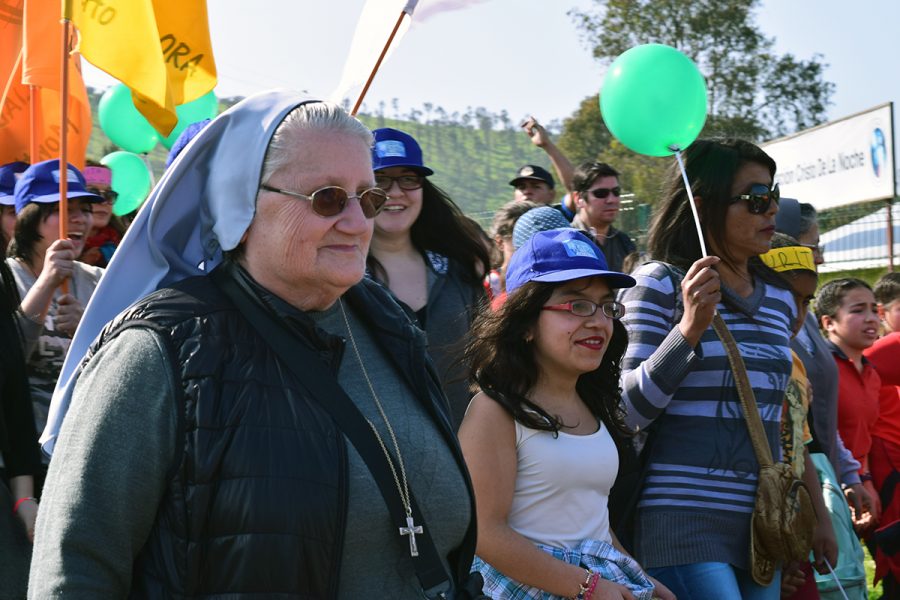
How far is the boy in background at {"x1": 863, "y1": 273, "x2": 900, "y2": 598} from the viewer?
6.09m

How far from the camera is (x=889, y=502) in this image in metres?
6.39

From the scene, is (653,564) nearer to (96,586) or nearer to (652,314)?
(652,314)

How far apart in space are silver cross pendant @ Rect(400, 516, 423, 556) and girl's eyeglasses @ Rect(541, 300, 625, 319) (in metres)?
1.44

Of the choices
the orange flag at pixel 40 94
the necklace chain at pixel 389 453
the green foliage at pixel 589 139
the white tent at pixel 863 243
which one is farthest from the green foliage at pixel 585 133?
the necklace chain at pixel 389 453

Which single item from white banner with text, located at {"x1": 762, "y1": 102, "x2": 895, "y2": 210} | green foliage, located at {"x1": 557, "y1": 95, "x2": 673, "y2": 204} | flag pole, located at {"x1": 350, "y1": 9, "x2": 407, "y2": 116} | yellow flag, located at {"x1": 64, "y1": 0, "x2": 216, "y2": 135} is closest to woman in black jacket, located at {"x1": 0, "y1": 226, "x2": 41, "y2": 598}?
yellow flag, located at {"x1": 64, "y1": 0, "x2": 216, "y2": 135}

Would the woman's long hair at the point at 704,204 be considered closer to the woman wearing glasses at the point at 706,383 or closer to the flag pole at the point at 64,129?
the woman wearing glasses at the point at 706,383

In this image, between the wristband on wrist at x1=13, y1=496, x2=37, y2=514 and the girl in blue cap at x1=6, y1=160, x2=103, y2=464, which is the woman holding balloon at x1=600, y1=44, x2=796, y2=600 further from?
the girl in blue cap at x1=6, y1=160, x2=103, y2=464

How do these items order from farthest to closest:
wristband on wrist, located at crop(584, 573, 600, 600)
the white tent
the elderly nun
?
the white tent < wristband on wrist, located at crop(584, 573, 600, 600) < the elderly nun

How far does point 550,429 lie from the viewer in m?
3.29

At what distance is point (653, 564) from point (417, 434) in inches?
65.1

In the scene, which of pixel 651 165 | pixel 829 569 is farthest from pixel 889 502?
pixel 651 165

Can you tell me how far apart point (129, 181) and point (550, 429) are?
6.95 metres

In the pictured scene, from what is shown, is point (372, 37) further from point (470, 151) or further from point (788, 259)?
point (470, 151)

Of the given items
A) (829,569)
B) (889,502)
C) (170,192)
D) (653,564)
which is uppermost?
(170,192)
